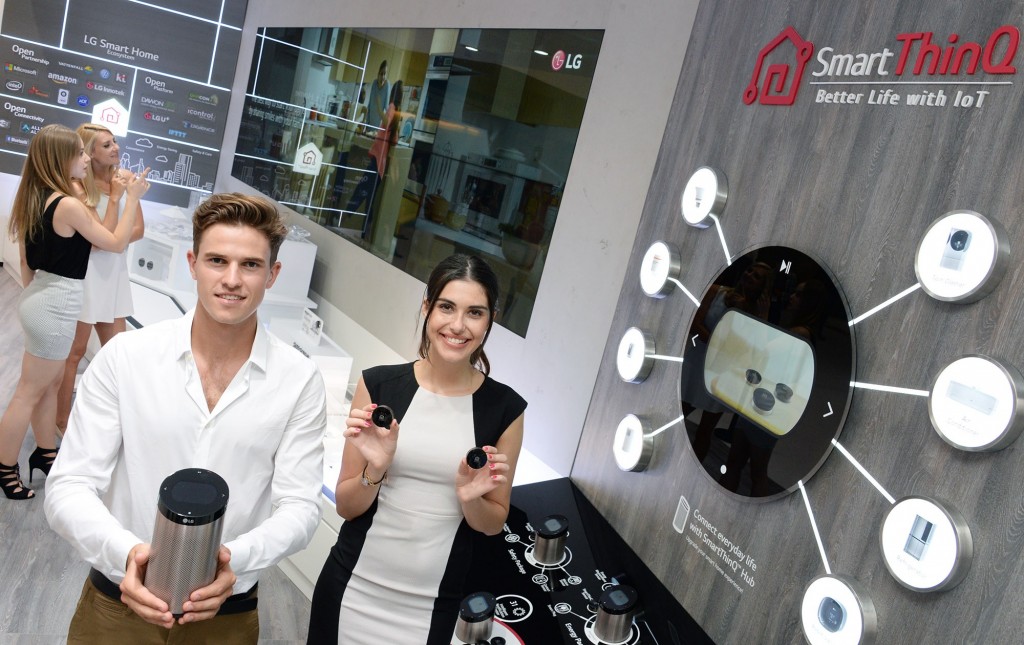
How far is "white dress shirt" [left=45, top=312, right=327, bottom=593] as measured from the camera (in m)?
1.35

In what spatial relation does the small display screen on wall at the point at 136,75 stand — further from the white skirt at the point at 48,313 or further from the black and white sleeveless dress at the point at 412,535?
the black and white sleeveless dress at the point at 412,535

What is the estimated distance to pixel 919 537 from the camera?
1.24m

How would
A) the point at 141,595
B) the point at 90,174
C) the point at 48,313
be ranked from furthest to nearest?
1. the point at 90,174
2. the point at 48,313
3. the point at 141,595

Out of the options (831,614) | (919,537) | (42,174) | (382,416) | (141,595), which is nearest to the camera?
(141,595)

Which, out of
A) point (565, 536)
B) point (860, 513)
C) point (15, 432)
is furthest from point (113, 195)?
point (860, 513)

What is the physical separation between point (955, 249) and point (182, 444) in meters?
1.32

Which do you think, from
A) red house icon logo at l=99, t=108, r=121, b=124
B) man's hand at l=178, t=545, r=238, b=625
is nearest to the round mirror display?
man's hand at l=178, t=545, r=238, b=625

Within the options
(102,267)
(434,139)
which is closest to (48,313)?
(102,267)

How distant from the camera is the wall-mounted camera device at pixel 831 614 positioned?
1.35m

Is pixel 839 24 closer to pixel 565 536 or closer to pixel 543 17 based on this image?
pixel 565 536

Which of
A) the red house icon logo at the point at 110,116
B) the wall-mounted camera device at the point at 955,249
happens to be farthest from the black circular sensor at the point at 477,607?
the red house icon logo at the point at 110,116

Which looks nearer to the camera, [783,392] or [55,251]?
[783,392]

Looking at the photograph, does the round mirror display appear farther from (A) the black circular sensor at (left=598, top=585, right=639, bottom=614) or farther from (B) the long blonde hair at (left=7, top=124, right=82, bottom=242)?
(B) the long blonde hair at (left=7, top=124, right=82, bottom=242)

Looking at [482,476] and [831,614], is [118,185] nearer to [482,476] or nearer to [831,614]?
[482,476]
